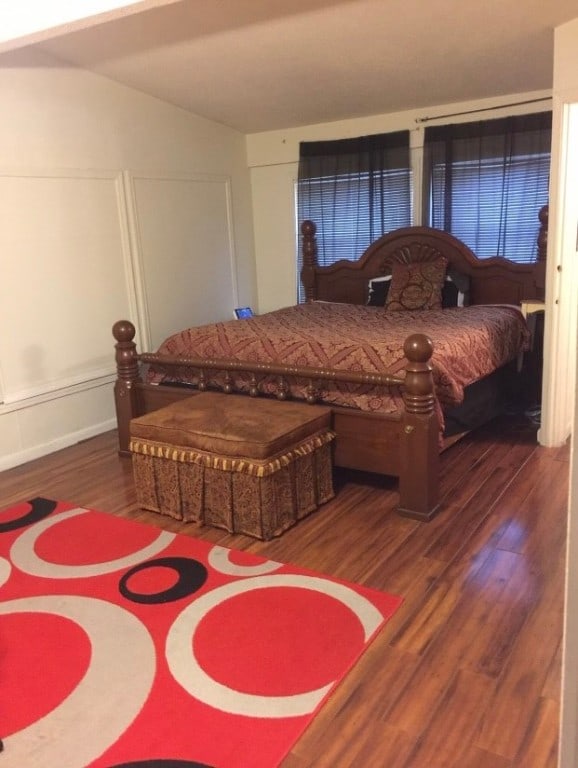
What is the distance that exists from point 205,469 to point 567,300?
214 centimetres

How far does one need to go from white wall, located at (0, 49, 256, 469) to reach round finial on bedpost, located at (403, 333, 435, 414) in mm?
2315

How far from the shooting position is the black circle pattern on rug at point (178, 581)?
2.33 m

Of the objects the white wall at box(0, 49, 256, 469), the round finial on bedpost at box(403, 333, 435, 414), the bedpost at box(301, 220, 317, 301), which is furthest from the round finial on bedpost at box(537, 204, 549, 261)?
the white wall at box(0, 49, 256, 469)

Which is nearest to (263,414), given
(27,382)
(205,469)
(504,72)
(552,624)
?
(205,469)

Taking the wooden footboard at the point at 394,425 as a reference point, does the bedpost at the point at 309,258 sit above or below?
above

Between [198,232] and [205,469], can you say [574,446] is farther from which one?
[198,232]

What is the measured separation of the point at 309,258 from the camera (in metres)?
5.41

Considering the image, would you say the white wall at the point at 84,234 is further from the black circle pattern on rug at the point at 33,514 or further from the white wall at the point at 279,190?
the black circle pattern on rug at the point at 33,514

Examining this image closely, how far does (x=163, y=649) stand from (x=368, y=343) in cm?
177

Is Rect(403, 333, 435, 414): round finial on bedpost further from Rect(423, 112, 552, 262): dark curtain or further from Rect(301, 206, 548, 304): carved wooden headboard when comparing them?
Rect(423, 112, 552, 262): dark curtain

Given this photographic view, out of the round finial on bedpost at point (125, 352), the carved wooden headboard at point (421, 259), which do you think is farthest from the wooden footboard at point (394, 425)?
the carved wooden headboard at point (421, 259)

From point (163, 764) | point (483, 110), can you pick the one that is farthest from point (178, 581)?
point (483, 110)

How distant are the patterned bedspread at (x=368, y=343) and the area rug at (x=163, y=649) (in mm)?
1050

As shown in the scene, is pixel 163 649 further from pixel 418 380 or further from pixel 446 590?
pixel 418 380
